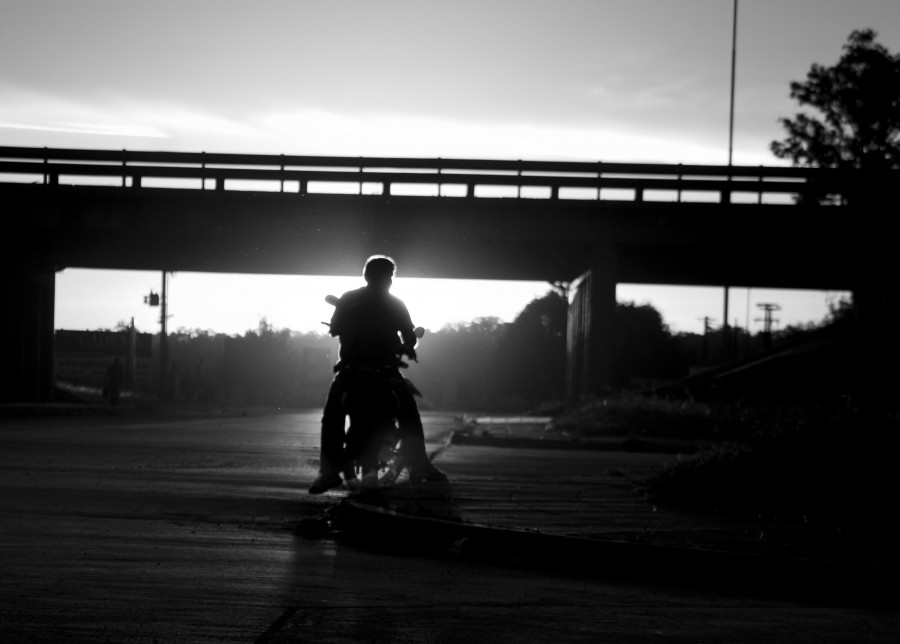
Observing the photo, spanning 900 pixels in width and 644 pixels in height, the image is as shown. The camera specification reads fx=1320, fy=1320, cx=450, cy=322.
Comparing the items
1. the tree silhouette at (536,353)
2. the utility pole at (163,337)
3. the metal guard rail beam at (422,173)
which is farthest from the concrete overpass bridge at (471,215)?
the tree silhouette at (536,353)

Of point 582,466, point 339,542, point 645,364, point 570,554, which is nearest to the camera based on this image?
point 570,554

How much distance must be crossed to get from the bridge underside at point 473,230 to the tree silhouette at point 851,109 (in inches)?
807

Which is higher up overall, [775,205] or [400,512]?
[775,205]

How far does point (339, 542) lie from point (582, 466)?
728 centimetres

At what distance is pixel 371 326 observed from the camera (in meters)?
10.4

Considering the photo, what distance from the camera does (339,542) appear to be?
8047 mm

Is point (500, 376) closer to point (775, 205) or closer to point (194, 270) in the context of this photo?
point (194, 270)

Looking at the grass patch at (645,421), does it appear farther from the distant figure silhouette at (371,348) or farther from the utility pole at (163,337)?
the utility pole at (163,337)

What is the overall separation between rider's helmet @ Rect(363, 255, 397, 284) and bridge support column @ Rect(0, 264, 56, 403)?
31598 mm

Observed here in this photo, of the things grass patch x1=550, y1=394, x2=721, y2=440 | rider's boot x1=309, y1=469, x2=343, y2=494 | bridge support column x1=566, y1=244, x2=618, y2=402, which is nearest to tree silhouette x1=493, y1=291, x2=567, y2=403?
bridge support column x1=566, y1=244, x2=618, y2=402

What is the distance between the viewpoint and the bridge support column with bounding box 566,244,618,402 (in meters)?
35.6

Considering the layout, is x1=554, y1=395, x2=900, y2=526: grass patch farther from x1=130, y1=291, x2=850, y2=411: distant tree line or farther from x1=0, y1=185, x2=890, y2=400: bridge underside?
x1=130, y1=291, x2=850, y2=411: distant tree line

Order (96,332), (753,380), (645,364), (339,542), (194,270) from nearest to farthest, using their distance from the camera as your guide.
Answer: (339,542) < (753,380) < (194,270) < (96,332) < (645,364)

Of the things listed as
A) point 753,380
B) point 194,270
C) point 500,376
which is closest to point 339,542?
point 753,380
